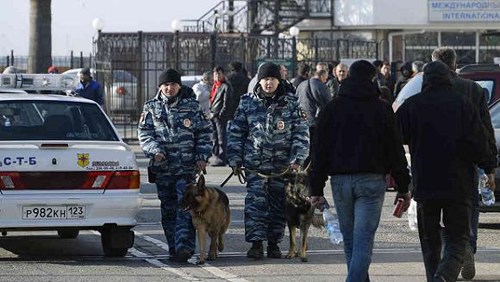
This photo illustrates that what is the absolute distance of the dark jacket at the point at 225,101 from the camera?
22141mm

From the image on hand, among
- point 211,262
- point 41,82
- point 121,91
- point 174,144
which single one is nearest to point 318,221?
point 211,262

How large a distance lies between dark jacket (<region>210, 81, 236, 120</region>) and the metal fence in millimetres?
7817

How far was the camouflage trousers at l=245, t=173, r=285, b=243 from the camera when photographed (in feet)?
38.5

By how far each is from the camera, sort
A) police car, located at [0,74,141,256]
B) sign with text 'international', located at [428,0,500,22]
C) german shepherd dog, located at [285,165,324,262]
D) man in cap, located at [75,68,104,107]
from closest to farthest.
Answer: police car, located at [0,74,141,256]
german shepherd dog, located at [285,165,324,262]
man in cap, located at [75,68,104,107]
sign with text 'international', located at [428,0,500,22]

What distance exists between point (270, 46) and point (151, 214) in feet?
55.7

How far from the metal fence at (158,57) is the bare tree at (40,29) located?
56.0 inches

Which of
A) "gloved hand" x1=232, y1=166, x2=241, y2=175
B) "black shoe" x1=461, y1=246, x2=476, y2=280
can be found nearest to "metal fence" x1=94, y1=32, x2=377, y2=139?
"gloved hand" x1=232, y1=166, x2=241, y2=175

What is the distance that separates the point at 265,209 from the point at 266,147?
1.90 ft

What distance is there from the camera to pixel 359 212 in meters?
8.71

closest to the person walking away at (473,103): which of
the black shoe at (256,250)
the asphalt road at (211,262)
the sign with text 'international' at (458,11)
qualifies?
the asphalt road at (211,262)

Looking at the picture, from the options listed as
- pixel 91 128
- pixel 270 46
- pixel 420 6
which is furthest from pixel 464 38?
pixel 91 128

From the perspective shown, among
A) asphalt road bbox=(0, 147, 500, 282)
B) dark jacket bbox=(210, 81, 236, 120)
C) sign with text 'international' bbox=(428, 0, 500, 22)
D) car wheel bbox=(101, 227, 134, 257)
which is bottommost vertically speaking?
asphalt road bbox=(0, 147, 500, 282)

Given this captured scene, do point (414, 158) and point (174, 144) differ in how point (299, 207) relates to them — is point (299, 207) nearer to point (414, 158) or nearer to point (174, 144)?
point (174, 144)

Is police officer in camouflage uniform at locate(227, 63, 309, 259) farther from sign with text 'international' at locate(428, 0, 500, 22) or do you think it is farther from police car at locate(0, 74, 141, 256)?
sign with text 'international' at locate(428, 0, 500, 22)
